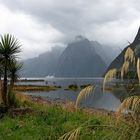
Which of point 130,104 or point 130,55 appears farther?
point 130,55

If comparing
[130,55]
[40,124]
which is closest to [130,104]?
[130,55]

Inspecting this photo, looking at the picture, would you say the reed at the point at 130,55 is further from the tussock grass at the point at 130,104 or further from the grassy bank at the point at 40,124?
the grassy bank at the point at 40,124

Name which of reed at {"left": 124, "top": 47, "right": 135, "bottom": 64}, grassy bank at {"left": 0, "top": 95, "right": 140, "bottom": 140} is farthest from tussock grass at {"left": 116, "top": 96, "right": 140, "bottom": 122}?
grassy bank at {"left": 0, "top": 95, "right": 140, "bottom": 140}

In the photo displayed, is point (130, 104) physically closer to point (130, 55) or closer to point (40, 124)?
point (130, 55)

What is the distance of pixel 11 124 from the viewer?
1432 cm

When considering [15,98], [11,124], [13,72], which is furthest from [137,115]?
[13,72]

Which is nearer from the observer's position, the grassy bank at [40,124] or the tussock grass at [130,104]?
the tussock grass at [130,104]

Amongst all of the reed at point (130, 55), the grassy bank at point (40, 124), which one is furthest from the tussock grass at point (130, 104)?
the grassy bank at point (40, 124)

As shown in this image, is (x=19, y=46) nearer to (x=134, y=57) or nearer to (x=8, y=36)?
(x=8, y=36)

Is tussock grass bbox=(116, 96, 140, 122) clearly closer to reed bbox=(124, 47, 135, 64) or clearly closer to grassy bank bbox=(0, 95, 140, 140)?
reed bbox=(124, 47, 135, 64)

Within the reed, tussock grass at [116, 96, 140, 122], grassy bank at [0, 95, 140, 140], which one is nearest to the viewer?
tussock grass at [116, 96, 140, 122]

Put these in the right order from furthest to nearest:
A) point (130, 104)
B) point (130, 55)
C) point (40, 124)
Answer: point (40, 124)
point (130, 55)
point (130, 104)

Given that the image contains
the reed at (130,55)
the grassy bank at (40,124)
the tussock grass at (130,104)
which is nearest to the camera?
the tussock grass at (130,104)

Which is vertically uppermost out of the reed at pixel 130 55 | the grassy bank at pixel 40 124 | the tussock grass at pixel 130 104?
the reed at pixel 130 55
